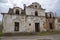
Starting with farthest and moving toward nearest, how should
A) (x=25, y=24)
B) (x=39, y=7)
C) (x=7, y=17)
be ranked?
(x=39, y=7)
(x=25, y=24)
(x=7, y=17)

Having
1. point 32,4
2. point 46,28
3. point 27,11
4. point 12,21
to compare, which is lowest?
point 46,28

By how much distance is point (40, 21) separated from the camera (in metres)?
28.0

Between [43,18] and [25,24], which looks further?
[43,18]

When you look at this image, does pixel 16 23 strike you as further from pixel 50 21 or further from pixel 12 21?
pixel 50 21

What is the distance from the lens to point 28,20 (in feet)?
87.5

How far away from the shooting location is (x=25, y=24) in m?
26.3

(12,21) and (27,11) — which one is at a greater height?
(27,11)

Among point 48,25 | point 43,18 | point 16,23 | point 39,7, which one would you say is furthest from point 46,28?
point 16,23

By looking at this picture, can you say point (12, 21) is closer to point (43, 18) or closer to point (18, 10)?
point (18, 10)

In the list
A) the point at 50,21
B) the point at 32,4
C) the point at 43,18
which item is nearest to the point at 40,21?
the point at 43,18

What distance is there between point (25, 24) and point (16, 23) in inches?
89.2

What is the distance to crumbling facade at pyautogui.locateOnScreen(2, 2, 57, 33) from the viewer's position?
2492 centimetres

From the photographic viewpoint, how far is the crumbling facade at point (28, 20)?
24.9m

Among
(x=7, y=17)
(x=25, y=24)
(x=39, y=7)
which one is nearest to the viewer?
(x=7, y=17)
